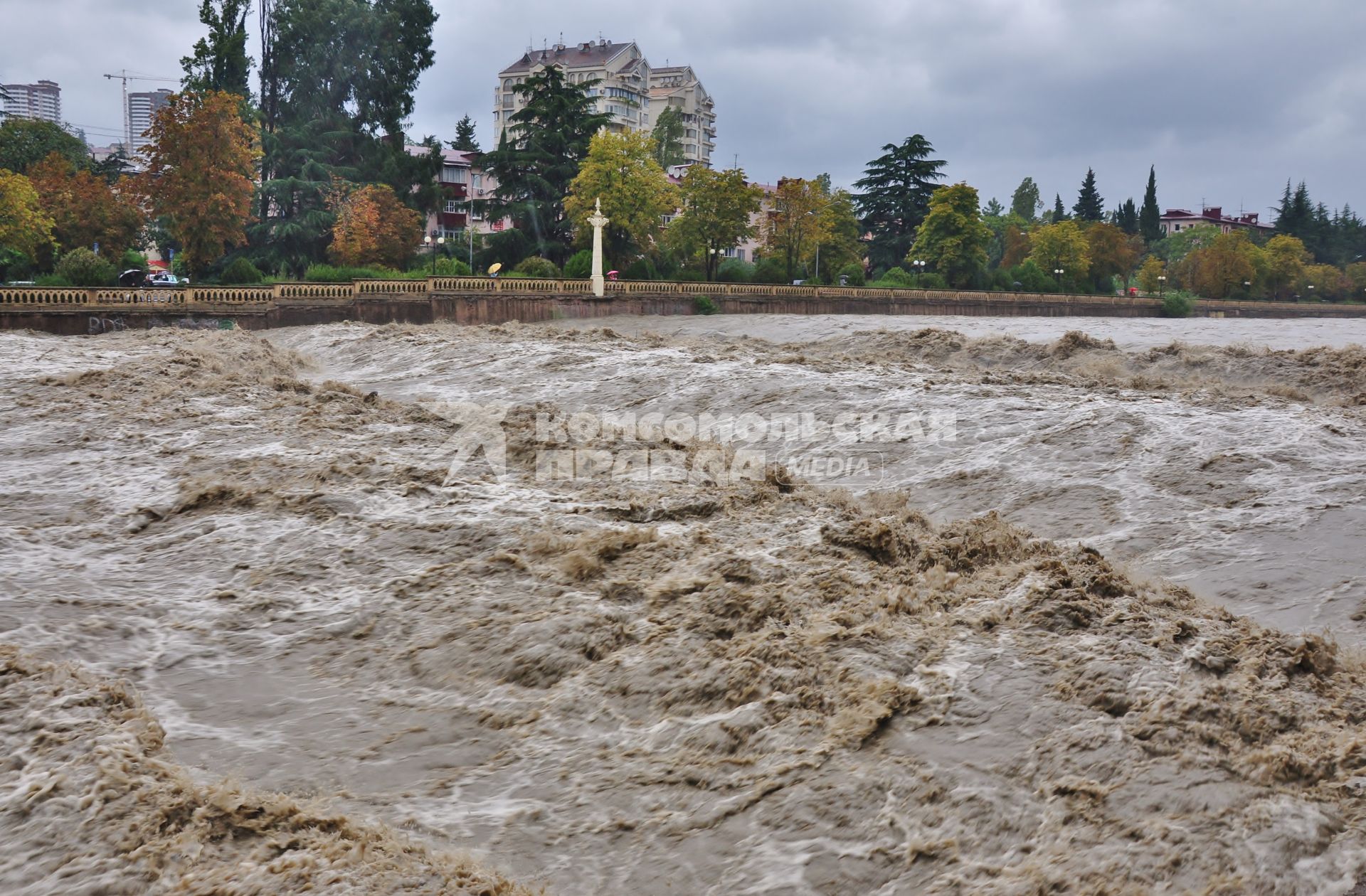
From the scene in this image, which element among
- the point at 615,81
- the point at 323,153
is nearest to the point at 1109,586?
the point at 323,153

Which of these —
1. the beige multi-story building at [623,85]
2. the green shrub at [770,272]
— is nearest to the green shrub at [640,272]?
the green shrub at [770,272]

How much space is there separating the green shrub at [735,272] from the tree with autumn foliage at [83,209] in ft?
93.5

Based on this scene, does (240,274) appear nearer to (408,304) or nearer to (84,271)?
(84,271)

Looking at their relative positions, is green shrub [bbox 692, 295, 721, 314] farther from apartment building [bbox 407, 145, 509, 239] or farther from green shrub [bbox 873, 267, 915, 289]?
apartment building [bbox 407, 145, 509, 239]

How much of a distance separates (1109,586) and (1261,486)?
4.18 metres

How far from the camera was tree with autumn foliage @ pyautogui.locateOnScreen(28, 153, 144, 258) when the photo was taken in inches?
1929

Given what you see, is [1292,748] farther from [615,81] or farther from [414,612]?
[615,81]

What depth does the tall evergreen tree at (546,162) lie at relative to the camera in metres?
60.8

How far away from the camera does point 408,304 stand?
37094 mm

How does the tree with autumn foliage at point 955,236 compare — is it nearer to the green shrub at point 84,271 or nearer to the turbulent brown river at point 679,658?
the green shrub at point 84,271

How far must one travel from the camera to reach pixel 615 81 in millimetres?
120188

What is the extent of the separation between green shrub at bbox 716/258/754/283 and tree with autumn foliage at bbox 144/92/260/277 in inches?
956

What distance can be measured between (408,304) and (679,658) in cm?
3286

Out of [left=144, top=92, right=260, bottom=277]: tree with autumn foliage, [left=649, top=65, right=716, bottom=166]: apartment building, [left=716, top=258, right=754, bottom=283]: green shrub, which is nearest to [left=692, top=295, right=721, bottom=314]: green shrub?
[left=716, top=258, right=754, bottom=283]: green shrub
